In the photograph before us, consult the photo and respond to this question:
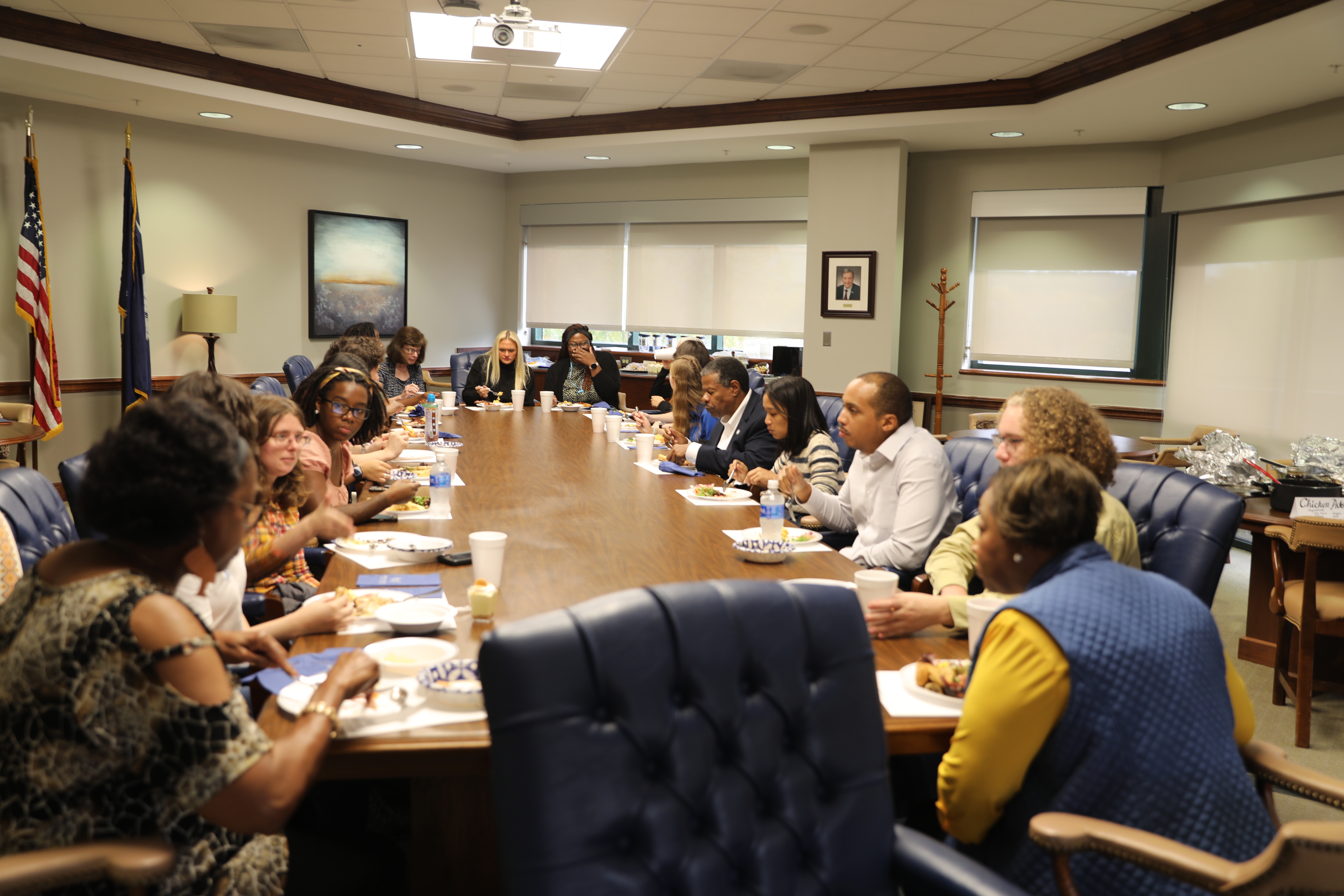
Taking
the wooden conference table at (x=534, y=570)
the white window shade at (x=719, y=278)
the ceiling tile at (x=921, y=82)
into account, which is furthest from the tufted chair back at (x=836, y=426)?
the white window shade at (x=719, y=278)

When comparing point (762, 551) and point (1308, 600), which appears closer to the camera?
point (762, 551)

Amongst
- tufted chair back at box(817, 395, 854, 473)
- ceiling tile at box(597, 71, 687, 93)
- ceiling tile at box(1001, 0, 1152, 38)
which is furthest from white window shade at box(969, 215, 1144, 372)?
tufted chair back at box(817, 395, 854, 473)

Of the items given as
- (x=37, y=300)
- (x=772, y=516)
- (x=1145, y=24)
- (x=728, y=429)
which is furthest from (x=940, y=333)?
(x=37, y=300)

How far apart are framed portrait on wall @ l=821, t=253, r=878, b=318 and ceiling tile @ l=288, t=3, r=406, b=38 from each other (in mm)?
3618

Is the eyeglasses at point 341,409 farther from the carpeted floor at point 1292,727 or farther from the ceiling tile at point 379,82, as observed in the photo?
the ceiling tile at point 379,82

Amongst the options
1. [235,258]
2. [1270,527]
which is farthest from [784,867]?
[235,258]

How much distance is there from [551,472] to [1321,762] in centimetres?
Result: 292

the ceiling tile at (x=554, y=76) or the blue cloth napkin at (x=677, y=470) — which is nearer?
the blue cloth napkin at (x=677, y=470)

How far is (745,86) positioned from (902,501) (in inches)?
176

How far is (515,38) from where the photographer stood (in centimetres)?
469

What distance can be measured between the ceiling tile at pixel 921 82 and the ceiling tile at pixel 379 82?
10.9 feet

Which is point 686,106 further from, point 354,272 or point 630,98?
point 354,272

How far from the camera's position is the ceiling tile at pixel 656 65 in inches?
234

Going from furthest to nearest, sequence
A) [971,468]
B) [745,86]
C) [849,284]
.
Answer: [849,284] < [745,86] < [971,468]
